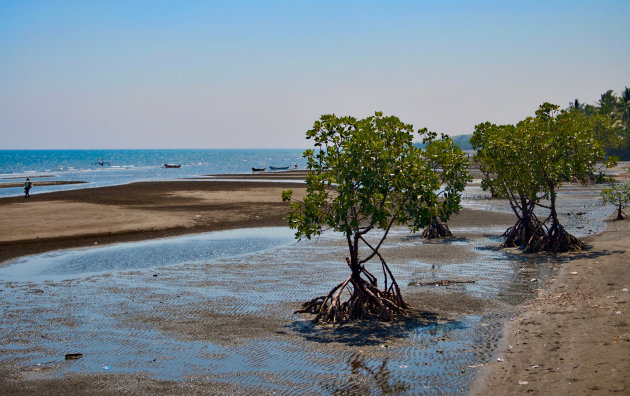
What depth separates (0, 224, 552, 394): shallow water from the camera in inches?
493

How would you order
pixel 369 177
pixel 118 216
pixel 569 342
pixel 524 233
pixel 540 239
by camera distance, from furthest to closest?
pixel 118 216
pixel 524 233
pixel 540 239
pixel 369 177
pixel 569 342

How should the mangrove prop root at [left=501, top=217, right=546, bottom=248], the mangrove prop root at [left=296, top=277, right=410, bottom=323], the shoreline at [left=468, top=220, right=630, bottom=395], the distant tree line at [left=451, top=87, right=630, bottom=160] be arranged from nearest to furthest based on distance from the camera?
the shoreline at [left=468, top=220, right=630, bottom=395] < the mangrove prop root at [left=296, top=277, right=410, bottom=323] < the mangrove prop root at [left=501, top=217, right=546, bottom=248] < the distant tree line at [left=451, top=87, right=630, bottom=160]

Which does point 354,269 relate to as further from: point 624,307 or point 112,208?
point 112,208

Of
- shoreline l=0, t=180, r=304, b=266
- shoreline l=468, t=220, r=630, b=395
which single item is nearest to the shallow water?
shoreline l=468, t=220, r=630, b=395

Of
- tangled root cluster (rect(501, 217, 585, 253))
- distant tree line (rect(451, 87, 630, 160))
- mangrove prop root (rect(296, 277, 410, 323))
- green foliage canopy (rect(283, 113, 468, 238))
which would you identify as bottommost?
mangrove prop root (rect(296, 277, 410, 323))

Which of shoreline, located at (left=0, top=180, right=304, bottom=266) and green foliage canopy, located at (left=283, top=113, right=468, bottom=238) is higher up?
green foliage canopy, located at (left=283, top=113, right=468, bottom=238)

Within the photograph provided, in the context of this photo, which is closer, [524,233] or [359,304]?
[359,304]

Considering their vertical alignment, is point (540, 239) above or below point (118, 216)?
above

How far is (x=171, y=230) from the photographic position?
37125 millimetres

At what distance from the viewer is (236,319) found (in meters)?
16.9

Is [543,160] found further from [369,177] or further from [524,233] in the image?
[369,177]

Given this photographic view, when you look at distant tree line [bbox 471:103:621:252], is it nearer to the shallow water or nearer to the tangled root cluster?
the tangled root cluster

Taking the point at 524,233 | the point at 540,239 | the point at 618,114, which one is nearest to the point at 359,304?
the point at 540,239

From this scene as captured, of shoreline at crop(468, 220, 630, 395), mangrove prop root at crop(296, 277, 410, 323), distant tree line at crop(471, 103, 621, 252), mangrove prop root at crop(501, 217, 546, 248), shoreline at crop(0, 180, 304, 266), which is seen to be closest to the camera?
shoreline at crop(468, 220, 630, 395)
